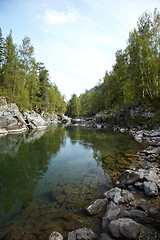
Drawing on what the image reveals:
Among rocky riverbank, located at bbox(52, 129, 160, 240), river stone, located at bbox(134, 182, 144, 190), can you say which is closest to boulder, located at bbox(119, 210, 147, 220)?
rocky riverbank, located at bbox(52, 129, 160, 240)

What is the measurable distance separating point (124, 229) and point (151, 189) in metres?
2.57

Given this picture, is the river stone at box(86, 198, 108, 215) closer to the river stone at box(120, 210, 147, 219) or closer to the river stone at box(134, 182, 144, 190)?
the river stone at box(120, 210, 147, 219)

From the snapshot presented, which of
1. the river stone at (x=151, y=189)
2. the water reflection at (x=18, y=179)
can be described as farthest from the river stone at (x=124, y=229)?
the water reflection at (x=18, y=179)

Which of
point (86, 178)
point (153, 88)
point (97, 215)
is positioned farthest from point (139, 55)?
point (97, 215)

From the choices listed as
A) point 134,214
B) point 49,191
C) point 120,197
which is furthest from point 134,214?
point 49,191

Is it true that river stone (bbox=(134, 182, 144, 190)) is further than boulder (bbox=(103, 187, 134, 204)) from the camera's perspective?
Yes

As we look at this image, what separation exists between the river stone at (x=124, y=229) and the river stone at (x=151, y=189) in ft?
6.84

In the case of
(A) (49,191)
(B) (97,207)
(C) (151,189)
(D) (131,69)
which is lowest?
(A) (49,191)

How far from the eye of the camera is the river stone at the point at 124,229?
302 centimetres

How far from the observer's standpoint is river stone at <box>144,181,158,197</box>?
16.0 feet

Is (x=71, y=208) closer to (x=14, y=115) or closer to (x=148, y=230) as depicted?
(x=148, y=230)

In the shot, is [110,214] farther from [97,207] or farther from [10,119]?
[10,119]

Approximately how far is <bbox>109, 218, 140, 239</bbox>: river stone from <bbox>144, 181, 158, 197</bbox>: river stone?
2085 mm

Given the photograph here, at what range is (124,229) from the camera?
10.3 ft
